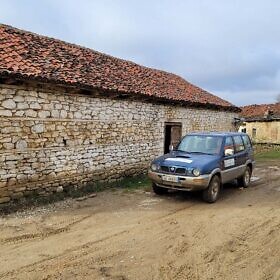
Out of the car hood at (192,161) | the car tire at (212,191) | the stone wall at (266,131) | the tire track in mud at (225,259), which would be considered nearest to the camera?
the tire track in mud at (225,259)

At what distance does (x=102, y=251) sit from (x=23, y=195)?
3.82 m

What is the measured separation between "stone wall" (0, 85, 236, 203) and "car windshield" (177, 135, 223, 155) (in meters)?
2.63

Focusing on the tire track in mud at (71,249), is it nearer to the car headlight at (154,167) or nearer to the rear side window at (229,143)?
the car headlight at (154,167)

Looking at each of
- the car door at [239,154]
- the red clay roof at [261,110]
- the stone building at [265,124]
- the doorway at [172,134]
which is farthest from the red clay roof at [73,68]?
the red clay roof at [261,110]

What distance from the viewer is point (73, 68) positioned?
11.0 m

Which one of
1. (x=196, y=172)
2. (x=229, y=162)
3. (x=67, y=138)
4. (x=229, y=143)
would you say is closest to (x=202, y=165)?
(x=196, y=172)

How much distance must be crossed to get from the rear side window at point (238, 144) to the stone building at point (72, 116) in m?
3.77

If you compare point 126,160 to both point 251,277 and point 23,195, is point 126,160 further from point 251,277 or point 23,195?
point 251,277

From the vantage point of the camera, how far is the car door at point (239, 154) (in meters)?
10.3

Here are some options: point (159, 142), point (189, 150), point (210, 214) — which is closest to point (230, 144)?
point (189, 150)

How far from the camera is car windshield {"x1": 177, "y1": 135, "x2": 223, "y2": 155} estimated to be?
9539 millimetres

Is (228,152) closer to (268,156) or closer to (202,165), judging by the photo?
(202,165)

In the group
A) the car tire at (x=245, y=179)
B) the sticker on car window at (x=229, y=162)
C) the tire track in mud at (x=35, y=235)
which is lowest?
the tire track in mud at (x=35, y=235)

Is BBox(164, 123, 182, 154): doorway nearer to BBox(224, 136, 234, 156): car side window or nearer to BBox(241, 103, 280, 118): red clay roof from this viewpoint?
BBox(224, 136, 234, 156): car side window
